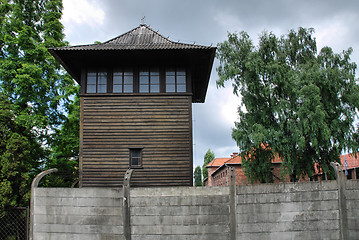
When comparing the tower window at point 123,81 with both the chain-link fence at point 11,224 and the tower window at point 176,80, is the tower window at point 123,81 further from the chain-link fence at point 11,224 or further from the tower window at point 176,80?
the chain-link fence at point 11,224

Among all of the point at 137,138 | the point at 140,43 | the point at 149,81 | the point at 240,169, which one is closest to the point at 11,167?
the point at 137,138

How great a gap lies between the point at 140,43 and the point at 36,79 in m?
6.87

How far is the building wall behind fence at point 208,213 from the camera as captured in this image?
770cm

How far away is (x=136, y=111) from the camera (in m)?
12.2

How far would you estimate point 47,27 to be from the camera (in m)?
18.6

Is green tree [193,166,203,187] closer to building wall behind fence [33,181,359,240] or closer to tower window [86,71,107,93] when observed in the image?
tower window [86,71,107,93]

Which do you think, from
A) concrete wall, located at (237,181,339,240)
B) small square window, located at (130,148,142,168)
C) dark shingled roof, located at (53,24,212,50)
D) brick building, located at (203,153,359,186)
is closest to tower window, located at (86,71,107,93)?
dark shingled roof, located at (53,24,212,50)

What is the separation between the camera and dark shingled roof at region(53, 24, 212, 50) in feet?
39.0

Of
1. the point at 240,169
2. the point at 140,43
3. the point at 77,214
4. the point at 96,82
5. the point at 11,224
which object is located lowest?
the point at 11,224

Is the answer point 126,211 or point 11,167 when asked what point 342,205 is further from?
point 11,167

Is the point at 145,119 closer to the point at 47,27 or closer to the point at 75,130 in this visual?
the point at 75,130

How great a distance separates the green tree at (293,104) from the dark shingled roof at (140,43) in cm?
614

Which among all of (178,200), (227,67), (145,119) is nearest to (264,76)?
(227,67)

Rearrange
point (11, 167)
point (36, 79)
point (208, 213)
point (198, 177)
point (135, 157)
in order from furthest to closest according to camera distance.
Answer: point (198, 177) → point (36, 79) → point (135, 157) → point (11, 167) → point (208, 213)
